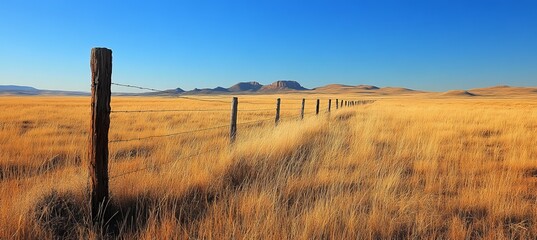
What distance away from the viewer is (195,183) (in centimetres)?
434

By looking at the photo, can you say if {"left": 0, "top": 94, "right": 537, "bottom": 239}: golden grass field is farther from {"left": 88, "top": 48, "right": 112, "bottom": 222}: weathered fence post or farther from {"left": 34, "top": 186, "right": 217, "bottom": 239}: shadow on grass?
{"left": 88, "top": 48, "right": 112, "bottom": 222}: weathered fence post

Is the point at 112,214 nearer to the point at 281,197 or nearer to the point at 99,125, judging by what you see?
the point at 99,125

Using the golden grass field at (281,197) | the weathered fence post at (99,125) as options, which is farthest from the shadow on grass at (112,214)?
the weathered fence post at (99,125)

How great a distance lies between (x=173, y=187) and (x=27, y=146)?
5.20 metres

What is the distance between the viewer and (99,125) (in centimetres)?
321

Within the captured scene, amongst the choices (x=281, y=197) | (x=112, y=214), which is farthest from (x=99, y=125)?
(x=281, y=197)

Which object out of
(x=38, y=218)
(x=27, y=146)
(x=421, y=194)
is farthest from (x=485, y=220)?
(x=27, y=146)

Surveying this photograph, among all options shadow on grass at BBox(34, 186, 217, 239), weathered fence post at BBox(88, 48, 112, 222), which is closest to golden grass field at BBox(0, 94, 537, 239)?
shadow on grass at BBox(34, 186, 217, 239)

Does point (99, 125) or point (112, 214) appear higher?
point (99, 125)

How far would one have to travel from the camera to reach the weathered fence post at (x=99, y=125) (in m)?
3.14

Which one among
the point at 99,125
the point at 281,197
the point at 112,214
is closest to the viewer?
the point at 99,125

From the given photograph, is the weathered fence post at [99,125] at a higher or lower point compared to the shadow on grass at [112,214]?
higher

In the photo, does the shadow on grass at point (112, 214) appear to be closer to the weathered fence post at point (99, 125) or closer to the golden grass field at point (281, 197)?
the golden grass field at point (281, 197)

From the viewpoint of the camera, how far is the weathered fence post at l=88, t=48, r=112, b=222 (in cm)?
314
